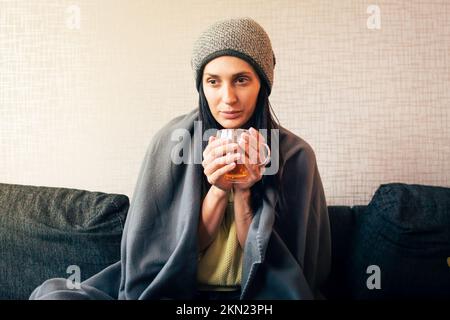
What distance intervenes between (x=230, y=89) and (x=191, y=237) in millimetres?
319

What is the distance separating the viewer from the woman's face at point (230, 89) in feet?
3.66

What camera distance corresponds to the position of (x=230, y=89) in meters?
A: 1.13

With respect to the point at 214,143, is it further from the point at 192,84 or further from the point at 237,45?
the point at 192,84

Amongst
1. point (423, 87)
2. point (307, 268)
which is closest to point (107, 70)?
point (307, 268)

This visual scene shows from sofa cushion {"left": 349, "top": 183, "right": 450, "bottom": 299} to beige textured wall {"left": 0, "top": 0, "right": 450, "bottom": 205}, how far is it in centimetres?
16

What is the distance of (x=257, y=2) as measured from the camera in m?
1.37

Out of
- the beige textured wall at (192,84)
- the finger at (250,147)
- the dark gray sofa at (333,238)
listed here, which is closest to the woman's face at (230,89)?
the finger at (250,147)

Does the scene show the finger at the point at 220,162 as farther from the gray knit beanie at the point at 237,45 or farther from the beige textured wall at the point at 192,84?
the beige textured wall at the point at 192,84

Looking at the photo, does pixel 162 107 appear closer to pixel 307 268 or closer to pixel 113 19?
pixel 113 19

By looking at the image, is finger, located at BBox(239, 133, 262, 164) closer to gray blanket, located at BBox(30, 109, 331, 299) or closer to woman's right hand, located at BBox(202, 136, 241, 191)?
woman's right hand, located at BBox(202, 136, 241, 191)
